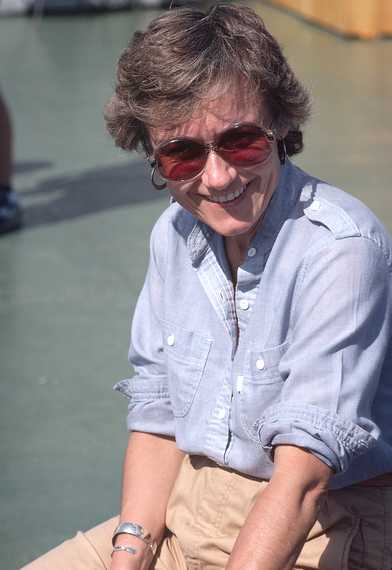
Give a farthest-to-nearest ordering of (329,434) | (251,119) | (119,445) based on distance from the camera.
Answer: (119,445)
(251,119)
(329,434)

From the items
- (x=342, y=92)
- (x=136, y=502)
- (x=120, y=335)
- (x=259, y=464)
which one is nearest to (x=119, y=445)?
(x=120, y=335)

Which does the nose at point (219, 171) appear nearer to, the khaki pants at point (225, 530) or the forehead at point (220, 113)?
the forehead at point (220, 113)

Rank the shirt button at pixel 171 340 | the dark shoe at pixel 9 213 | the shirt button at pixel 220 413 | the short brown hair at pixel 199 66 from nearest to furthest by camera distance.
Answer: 1. the short brown hair at pixel 199 66
2. the shirt button at pixel 220 413
3. the shirt button at pixel 171 340
4. the dark shoe at pixel 9 213

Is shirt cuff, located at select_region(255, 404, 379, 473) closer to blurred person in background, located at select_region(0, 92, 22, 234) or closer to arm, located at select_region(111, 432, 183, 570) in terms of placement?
arm, located at select_region(111, 432, 183, 570)

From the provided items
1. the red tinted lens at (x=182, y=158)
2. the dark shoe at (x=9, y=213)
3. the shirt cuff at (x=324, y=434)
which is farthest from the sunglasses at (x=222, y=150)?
the dark shoe at (x=9, y=213)

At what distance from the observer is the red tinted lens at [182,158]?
212cm

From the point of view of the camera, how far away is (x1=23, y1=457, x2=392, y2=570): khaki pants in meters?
2.12

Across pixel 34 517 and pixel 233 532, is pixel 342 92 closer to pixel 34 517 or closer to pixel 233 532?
pixel 34 517

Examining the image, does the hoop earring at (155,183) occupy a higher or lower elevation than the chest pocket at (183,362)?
higher

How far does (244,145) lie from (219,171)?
68mm

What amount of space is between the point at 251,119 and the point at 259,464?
0.60 m

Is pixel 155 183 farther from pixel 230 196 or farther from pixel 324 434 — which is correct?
pixel 324 434

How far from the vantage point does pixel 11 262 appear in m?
5.49

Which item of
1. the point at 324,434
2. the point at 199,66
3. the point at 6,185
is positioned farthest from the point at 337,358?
the point at 6,185
